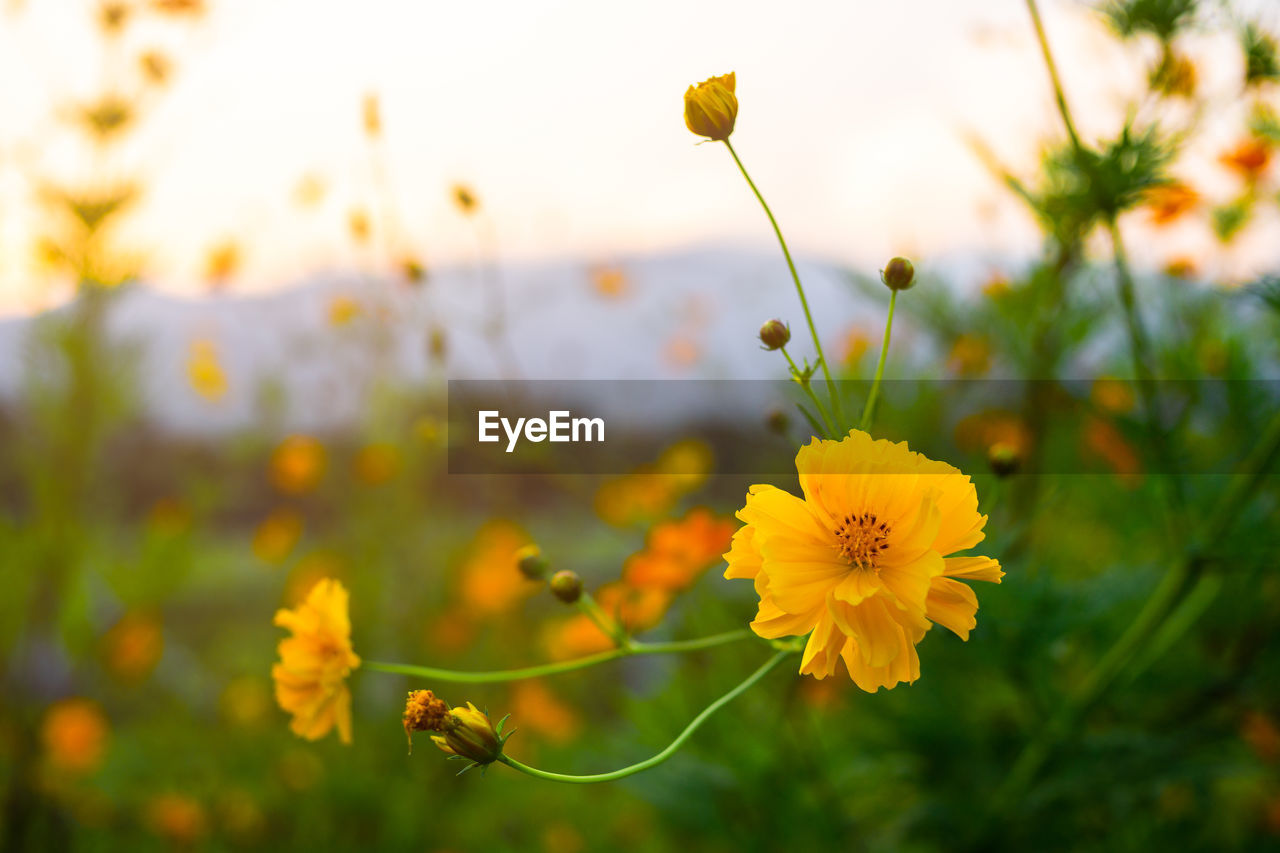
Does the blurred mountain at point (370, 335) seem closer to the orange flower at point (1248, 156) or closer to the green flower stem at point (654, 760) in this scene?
the orange flower at point (1248, 156)

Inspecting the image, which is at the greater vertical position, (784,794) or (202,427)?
(202,427)

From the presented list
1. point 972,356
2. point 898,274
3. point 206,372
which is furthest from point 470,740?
point 206,372

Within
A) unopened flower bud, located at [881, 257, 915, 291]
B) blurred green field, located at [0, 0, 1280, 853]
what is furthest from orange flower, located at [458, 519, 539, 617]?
unopened flower bud, located at [881, 257, 915, 291]

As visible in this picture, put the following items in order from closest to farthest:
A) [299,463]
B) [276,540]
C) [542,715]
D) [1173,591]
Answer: [1173,591] < [542,715] < [299,463] < [276,540]

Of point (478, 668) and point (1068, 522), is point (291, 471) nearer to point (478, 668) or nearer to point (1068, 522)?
point (478, 668)

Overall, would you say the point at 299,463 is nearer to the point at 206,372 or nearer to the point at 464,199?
the point at 206,372

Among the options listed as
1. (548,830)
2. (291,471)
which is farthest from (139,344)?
(548,830)

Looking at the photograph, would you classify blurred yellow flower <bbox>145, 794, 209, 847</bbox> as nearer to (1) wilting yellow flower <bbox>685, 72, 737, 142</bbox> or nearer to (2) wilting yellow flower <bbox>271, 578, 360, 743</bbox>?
(2) wilting yellow flower <bbox>271, 578, 360, 743</bbox>
